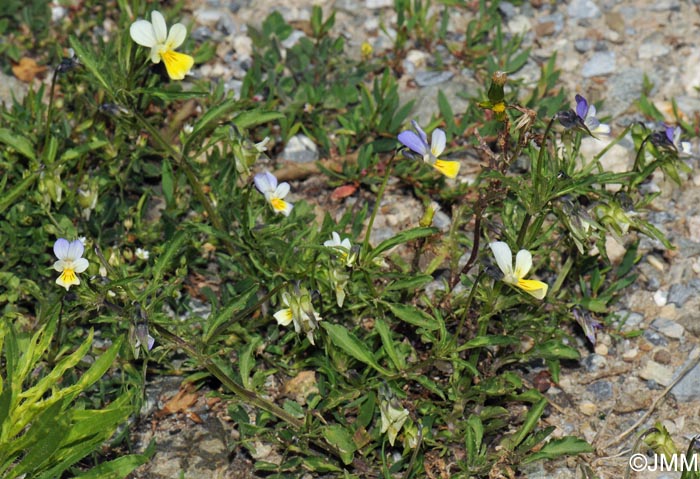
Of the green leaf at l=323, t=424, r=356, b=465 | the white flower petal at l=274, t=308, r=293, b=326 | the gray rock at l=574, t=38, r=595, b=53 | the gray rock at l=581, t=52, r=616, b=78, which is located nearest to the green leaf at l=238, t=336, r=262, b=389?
the white flower petal at l=274, t=308, r=293, b=326

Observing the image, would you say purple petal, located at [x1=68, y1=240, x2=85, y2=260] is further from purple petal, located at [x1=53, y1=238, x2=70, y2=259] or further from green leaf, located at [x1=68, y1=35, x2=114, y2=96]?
green leaf, located at [x1=68, y1=35, x2=114, y2=96]

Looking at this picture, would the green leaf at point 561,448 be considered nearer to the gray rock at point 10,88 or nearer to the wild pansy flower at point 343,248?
the wild pansy flower at point 343,248

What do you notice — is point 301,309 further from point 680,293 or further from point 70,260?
point 680,293

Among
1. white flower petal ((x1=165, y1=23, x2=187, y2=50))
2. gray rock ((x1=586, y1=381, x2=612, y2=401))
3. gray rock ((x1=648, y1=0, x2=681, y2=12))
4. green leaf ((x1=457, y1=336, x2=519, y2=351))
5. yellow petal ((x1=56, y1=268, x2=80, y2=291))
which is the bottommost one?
gray rock ((x1=586, y1=381, x2=612, y2=401))

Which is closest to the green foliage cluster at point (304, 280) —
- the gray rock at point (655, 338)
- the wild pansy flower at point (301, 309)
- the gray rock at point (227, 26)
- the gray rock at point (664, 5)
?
the wild pansy flower at point (301, 309)

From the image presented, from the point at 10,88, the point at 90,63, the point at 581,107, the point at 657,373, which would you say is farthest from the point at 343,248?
the point at 10,88

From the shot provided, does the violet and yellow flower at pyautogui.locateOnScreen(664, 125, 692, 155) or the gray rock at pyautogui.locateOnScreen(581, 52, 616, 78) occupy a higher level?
the violet and yellow flower at pyautogui.locateOnScreen(664, 125, 692, 155)
